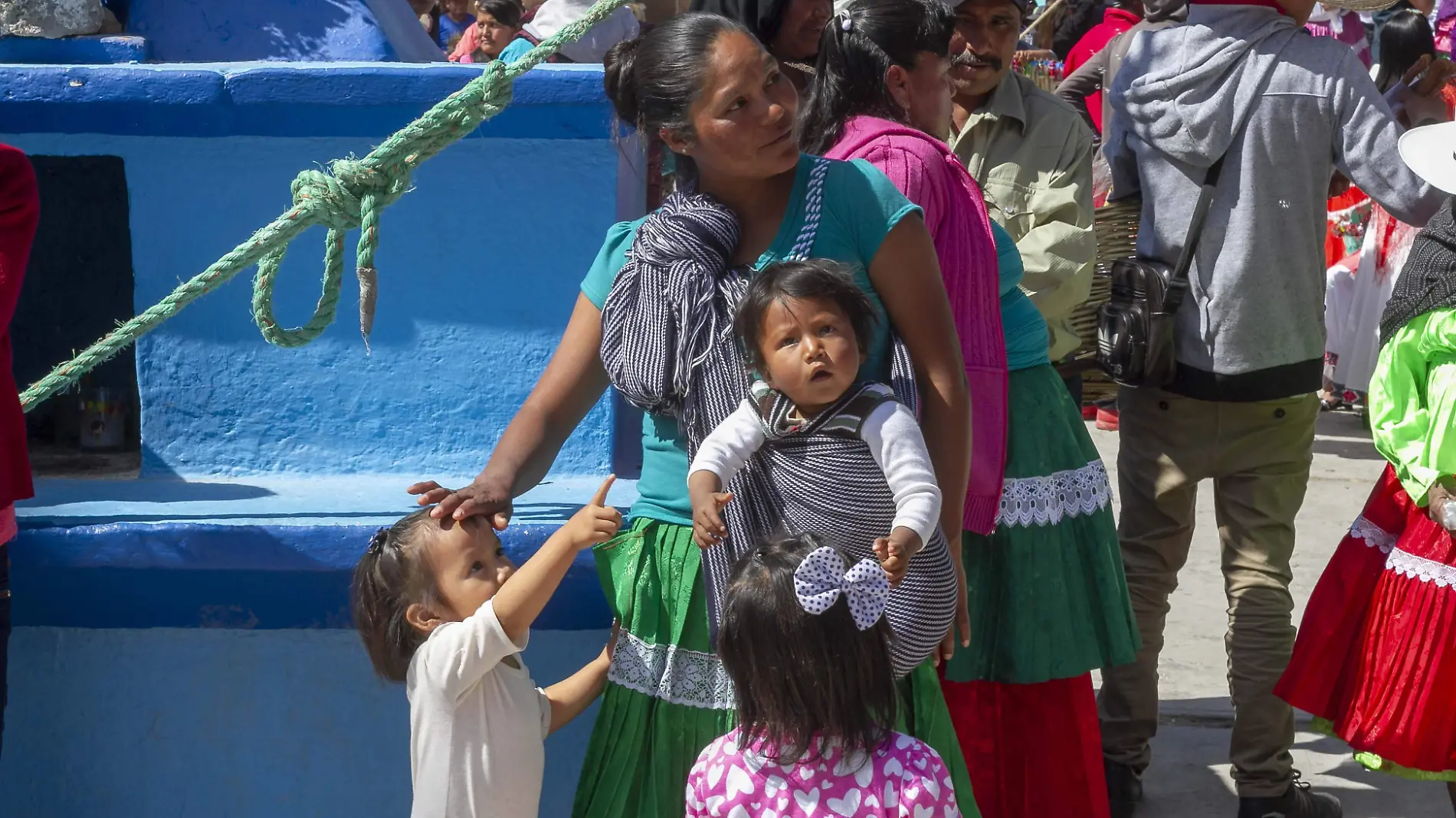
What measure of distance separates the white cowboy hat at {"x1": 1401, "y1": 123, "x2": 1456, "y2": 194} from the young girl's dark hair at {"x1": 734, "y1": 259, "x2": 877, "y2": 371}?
59.2 inches

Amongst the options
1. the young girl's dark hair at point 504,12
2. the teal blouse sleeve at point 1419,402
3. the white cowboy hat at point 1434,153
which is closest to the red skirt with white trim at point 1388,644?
the teal blouse sleeve at point 1419,402

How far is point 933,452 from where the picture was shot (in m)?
2.42

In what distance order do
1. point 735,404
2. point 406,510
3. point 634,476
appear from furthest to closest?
point 634,476 < point 406,510 < point 735,404

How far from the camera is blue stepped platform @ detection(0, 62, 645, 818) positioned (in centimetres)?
306

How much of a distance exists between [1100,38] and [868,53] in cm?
512

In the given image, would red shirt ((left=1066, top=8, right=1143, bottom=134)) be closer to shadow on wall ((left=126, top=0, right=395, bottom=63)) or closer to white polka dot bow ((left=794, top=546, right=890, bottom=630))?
shadow on wall ((left=126, top=0, right=395, bottom=63))

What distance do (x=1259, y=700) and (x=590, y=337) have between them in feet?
6.31

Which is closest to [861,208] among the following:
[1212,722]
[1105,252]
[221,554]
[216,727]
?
[221,554]

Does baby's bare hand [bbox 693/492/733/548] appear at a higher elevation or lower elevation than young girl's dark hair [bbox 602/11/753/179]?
lower

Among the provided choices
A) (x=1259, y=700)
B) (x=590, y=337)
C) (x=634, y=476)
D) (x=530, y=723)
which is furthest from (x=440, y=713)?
(x=1259, y=700)

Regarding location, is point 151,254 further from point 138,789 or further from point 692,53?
point 692,53

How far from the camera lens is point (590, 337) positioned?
2566mm

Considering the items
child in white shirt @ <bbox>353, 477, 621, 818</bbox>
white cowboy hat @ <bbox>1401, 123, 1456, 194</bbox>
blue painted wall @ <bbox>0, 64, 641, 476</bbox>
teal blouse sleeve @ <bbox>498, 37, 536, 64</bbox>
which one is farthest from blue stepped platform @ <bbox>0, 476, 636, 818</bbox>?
white cowboy hat @ <bbox>1401, 123, 1456, 194</bbox>

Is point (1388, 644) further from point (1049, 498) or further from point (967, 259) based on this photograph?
point (967, 259)
